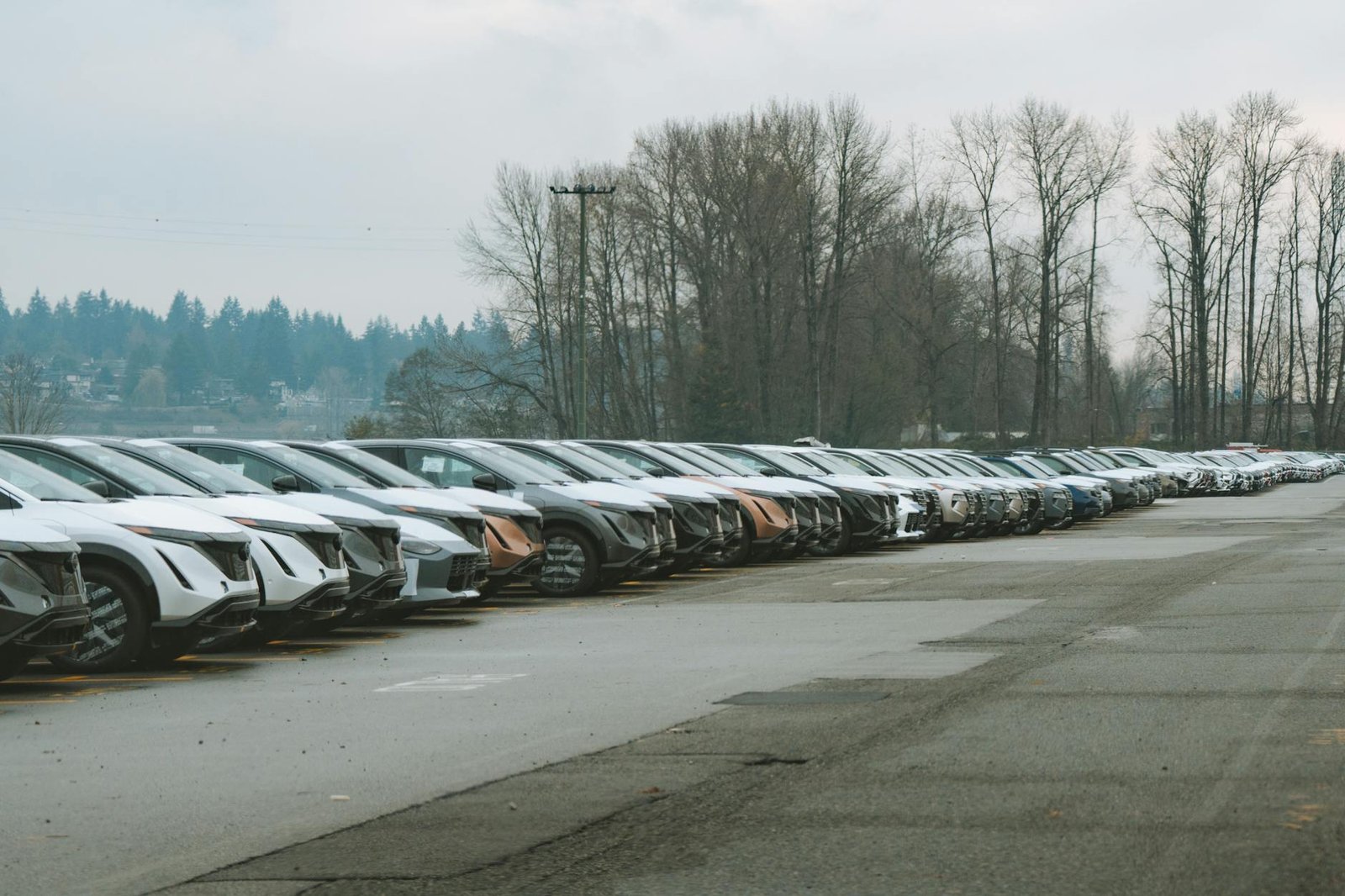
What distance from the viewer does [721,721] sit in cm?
899

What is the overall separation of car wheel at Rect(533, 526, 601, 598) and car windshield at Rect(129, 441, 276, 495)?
391 centimetres

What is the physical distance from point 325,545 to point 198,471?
1.99 m

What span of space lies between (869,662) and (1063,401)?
291 ft

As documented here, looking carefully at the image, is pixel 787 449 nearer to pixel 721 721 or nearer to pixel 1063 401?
pixel 721 721

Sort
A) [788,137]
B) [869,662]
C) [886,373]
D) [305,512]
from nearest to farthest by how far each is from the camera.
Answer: [869,662]
[305,512]
[788,137]
[886,373]

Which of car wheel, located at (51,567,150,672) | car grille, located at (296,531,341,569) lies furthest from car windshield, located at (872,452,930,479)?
car wheel, located at (51,567,150,672)

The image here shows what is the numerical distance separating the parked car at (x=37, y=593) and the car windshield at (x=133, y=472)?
2.47 m

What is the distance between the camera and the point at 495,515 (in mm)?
16953

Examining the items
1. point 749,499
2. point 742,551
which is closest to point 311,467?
point 742,551

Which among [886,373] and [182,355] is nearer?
[886,373]

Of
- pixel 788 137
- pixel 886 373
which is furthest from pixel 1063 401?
pixel 788 137

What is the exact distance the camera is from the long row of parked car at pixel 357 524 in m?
11.4

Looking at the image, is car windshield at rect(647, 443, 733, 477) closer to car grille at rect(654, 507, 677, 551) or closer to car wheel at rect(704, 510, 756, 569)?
car wheel at rect(704, 510, 756, 569)

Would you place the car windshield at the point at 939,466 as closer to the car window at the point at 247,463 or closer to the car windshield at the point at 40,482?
the car window at the point at 247,463
